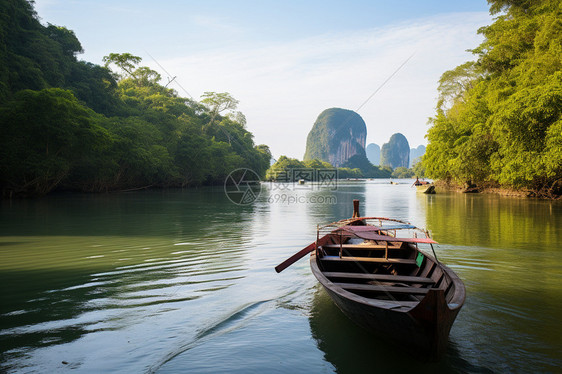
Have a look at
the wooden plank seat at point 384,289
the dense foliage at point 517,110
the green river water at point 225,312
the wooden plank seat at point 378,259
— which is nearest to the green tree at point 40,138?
the green river water at point 225,312

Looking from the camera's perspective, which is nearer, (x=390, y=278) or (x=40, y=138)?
(x=390, y=278)

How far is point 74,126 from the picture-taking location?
24047mm

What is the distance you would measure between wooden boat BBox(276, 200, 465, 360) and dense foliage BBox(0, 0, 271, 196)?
2285 centimetres

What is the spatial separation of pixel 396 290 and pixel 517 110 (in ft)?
63.3

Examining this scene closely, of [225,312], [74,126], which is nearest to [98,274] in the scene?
[225,312]

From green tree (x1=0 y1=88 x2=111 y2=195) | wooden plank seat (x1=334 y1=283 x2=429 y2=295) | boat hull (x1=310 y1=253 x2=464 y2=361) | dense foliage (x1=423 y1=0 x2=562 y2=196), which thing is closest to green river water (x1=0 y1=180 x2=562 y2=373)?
boat hull (x1=310 y1=253 x2=464 y2=361)

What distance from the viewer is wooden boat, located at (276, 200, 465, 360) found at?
312 centimetres

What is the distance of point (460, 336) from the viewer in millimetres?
4152

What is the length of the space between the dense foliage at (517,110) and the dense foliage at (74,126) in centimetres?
2670

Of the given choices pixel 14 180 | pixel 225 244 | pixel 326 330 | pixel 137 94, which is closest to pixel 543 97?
pixel 225 244

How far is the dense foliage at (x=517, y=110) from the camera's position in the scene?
1869 centimetres

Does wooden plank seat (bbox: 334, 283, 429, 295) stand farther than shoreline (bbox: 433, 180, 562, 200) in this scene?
No

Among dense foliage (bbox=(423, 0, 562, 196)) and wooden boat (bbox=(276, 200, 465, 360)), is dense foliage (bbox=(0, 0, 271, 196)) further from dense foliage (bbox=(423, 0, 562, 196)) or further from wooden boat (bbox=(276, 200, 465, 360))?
dense foliage (bbox=(423, 0, 562, 196))

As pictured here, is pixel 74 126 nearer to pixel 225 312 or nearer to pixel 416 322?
pixel 225 312
